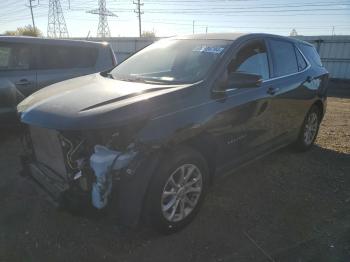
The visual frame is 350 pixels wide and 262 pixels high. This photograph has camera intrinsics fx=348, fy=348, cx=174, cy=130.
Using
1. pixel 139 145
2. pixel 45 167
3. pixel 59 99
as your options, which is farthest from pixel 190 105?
pixel 45 167

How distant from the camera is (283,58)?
4.68m

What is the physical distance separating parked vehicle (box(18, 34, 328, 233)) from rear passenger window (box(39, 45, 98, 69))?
2.20 m

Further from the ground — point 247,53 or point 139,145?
point 247,53

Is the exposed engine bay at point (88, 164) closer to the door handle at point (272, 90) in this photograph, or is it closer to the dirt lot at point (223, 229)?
the dirt lot at point (223, 229)

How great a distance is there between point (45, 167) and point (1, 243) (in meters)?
0.74

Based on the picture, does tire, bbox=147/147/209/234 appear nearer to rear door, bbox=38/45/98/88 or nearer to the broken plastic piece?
the broken plastic piece

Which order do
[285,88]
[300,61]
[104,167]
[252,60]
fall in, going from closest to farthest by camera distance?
[104,167]
[252,60]
[285,88]
[300,61]

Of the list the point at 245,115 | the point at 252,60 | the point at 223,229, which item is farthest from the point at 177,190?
the point at 252,60

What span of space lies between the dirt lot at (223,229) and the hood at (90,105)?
86 cm

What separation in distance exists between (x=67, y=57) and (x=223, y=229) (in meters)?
4.44

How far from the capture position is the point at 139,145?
8.93ft

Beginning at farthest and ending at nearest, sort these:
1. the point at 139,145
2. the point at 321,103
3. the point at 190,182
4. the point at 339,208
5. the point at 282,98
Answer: the point at 321,103 < the point at 282,98 < the point at 339,208 < the point at 190,182 < the point at 139,145

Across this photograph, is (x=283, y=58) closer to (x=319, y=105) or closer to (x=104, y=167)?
(x=319, y=105)

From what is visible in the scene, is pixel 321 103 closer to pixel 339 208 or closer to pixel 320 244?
pixel 339 208
